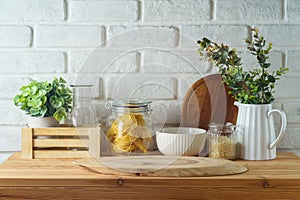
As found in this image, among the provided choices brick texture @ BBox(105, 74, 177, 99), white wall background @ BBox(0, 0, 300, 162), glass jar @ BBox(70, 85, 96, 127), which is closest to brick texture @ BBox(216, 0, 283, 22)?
white wall background @ BBox(0, 0, 300, 162)

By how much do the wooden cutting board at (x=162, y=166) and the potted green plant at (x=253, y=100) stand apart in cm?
14

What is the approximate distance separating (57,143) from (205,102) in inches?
19.9

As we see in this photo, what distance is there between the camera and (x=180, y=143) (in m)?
1.44

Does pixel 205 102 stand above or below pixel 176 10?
below

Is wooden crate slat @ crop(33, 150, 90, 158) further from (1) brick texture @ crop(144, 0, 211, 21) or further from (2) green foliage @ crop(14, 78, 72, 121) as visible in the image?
(1) brick texture @ crop(144, 0, 211, 21)

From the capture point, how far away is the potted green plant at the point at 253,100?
1.45 m

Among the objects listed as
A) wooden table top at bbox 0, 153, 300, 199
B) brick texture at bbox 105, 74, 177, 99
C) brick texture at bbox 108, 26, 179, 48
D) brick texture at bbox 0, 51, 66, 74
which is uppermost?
brick texture at bbox 108, 26, 179, 48

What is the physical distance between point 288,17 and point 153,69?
1.68ft

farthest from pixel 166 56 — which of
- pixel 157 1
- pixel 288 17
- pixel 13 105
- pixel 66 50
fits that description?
pixel 13 105

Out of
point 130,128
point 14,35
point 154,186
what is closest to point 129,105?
point 130,128

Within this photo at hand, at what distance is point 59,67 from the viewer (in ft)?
5.37

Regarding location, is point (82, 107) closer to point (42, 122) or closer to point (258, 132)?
point (42, 122)

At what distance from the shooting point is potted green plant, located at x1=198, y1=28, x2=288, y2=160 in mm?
1454

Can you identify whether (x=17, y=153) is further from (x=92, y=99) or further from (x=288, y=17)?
(x=288, y=17)
